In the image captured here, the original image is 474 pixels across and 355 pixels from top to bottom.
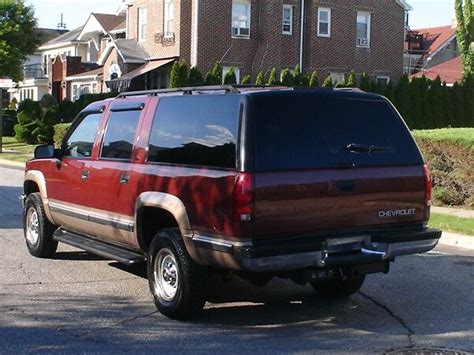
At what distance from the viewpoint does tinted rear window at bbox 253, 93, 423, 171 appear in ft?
20.7

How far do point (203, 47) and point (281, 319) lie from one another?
28.0 meters

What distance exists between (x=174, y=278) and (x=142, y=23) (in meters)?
Result: 32.2

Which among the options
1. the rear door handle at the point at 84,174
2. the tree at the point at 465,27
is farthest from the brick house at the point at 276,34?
the rear door handle at the point at 84,174

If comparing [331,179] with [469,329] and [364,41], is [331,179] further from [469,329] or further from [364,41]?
[364,41]

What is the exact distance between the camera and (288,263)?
20.1 ft

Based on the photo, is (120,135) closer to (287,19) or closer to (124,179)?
(124,179)

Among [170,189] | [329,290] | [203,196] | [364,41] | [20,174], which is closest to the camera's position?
[203,196]

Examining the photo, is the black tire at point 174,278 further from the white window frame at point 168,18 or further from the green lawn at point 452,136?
the white window frame at point 168,18

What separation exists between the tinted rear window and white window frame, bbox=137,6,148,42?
31527 millimetres

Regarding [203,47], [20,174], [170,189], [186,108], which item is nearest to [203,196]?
[170,189]

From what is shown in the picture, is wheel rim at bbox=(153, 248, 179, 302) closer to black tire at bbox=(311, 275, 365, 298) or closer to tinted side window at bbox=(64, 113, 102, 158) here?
black tire at bbox=(311, 275, 365, 298)

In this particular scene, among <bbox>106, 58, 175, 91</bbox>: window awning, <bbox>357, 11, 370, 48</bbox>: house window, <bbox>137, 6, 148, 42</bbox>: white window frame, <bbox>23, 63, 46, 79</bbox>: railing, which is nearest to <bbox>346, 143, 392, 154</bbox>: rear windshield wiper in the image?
<bbox>106, 58, 175, 91</bbox>: window awning

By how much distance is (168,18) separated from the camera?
116 ft

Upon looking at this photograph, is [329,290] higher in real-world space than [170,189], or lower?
lower
